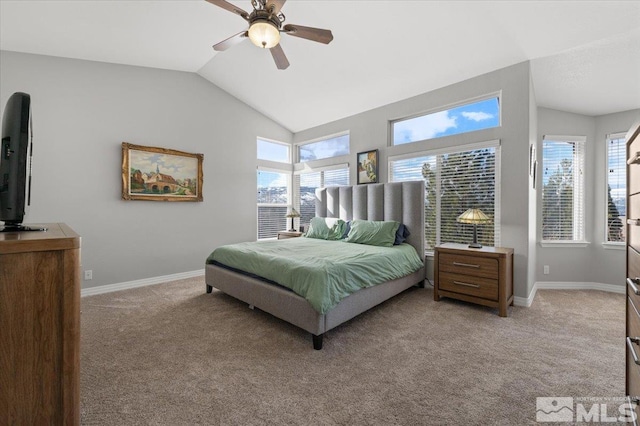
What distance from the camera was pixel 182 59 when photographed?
4086mm

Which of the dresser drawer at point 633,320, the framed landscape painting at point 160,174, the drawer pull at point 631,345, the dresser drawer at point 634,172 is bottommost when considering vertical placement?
the drawer pull at point 631,345

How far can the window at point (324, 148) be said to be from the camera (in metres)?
5.30

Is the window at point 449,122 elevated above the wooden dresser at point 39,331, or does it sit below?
above

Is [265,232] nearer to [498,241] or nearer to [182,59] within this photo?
[182,59]

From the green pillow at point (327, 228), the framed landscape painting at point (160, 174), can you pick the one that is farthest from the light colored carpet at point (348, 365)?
the framed landscape painting at point (160, 174)

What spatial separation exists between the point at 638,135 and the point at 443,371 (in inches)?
68.8

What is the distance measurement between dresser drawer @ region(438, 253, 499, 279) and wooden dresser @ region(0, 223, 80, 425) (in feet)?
11.2

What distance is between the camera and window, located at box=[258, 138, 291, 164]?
568cm

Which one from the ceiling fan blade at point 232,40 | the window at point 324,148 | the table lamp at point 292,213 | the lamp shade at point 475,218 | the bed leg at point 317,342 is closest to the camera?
the bed leg at point 317,342

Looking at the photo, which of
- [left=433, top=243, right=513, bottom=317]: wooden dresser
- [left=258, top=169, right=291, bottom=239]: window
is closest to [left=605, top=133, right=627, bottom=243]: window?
[left=433, top=243, right=513, bottom=317]: wooden dresser

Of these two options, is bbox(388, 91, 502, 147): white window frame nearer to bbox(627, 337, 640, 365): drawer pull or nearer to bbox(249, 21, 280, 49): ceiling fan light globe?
bbox(249, 21, 280, 49): ceiling fan light globe

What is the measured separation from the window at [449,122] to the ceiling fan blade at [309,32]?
231 centimetres

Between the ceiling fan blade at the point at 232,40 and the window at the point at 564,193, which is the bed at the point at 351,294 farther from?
the ceiling fan blade at the point at 232,40

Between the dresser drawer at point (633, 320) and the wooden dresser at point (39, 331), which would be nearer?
the wooden dresser at point (39, 331)
